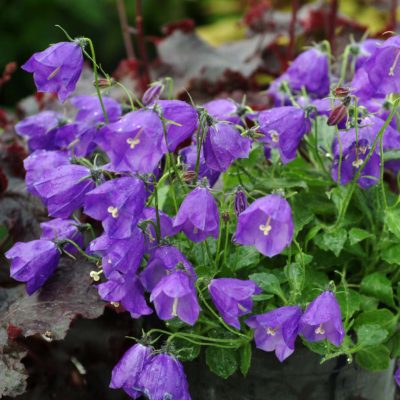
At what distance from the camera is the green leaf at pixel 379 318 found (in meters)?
1.10

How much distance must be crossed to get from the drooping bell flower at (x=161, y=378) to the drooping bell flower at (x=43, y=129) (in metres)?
0.47

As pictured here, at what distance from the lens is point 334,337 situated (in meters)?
0.99

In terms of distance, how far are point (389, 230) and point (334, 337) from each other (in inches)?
7.6

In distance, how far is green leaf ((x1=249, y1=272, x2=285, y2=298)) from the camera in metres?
1.06

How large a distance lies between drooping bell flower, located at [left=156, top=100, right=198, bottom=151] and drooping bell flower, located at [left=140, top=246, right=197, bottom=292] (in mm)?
142

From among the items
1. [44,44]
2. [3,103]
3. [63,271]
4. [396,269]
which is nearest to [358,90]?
[396,269]

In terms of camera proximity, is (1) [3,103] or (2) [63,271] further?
(1) [3,103]

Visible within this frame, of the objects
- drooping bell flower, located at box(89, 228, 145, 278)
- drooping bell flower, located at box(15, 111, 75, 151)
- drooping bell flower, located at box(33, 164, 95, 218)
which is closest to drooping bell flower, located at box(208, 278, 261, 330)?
drooping bell flower, located at box(89, 228, 145, 278)

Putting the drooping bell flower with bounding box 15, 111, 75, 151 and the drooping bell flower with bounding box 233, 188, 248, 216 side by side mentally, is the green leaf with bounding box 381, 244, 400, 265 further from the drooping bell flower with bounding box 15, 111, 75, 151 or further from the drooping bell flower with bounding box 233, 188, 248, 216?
the drooping bell flower with bounding box 15, 111, 75, 151

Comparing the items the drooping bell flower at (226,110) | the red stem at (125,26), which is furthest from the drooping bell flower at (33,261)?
the red stem at (125,26)

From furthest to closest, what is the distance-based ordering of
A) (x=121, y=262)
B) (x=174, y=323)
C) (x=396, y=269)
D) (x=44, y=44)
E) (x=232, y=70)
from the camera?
(x=44, y=44) < (x=232, y=70) < (x=396, y=269) < (x=174, y=323) < (x=121, y=262)

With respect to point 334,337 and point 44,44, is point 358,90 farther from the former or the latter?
point 44,44

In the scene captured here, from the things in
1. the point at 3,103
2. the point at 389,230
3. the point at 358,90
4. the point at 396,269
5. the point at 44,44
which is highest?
the point at 358,90

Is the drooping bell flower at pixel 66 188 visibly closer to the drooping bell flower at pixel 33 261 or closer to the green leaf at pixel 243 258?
the drooping bell flower at pixel 33 261
